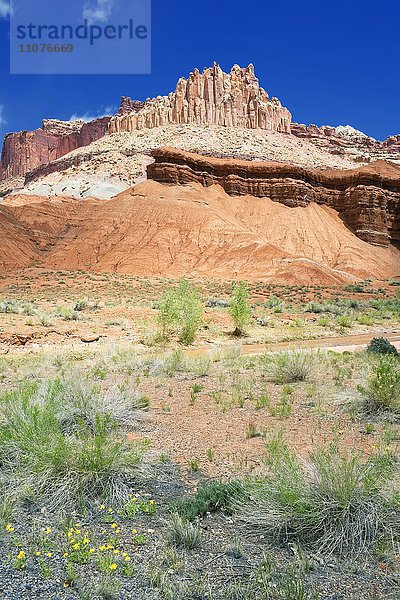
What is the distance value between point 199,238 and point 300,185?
17.8 m

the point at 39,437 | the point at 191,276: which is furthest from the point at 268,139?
the point at 39,437

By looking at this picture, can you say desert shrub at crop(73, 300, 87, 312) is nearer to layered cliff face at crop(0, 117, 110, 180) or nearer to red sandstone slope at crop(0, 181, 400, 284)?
red sandstone slope at crop(0, 181, 400, 284)

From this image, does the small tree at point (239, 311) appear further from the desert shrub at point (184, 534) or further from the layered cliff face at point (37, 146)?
the layered cliff face at point (37, 146)

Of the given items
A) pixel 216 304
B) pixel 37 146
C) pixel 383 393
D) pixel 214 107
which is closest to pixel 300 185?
pixel 216 304

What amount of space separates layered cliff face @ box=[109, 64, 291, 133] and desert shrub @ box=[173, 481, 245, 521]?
328ft

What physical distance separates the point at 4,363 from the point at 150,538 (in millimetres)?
9232

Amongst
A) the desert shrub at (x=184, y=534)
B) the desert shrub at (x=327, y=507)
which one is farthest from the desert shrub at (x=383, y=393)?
the desert shrub at (x=184, y=534)

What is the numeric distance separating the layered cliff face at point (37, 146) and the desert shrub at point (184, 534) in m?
152

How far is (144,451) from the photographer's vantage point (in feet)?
17.7

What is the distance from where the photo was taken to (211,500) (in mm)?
4227

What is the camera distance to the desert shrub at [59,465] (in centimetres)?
438

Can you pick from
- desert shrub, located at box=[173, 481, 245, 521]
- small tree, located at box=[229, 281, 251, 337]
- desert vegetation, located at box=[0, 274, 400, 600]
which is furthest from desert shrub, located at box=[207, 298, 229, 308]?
desert shrub, located at box=[173, 481, 245, 521]

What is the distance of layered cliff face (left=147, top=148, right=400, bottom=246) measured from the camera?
2338 inches

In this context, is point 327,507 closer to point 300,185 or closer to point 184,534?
point 184,534
